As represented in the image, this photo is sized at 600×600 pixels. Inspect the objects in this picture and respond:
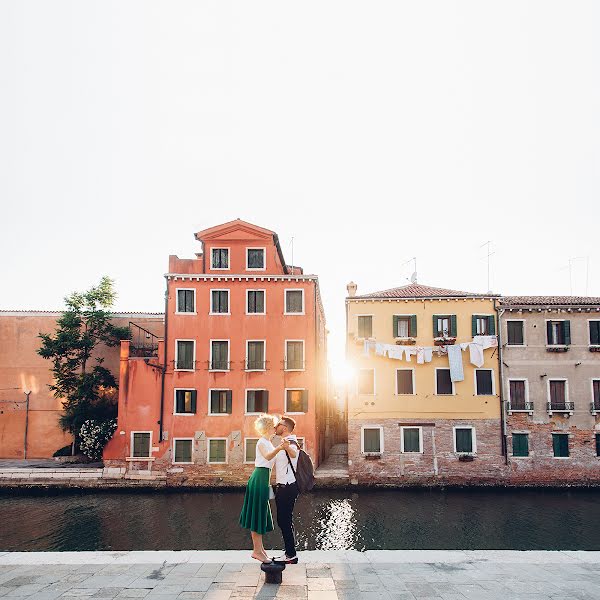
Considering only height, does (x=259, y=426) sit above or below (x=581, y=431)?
above

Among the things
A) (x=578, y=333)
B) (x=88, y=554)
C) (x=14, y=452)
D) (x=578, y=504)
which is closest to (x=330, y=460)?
(x=578, y=504)

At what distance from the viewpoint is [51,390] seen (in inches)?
1216

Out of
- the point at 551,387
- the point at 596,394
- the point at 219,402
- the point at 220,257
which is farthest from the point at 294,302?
the point at 596,394

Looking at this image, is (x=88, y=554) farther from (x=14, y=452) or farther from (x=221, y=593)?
(x=14, y=452)

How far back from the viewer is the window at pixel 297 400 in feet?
89.4

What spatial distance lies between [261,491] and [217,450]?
20.7m

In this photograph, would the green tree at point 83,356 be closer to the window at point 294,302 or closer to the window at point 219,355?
the window at point 219,355

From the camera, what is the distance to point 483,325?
27.8 meters

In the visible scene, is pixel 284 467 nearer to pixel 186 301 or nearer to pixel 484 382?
pixel 186 301

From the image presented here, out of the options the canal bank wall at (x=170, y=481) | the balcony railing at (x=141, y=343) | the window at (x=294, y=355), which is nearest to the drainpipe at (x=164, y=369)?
the canal bank wall at (x=170, y=481)

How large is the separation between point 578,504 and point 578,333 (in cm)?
895

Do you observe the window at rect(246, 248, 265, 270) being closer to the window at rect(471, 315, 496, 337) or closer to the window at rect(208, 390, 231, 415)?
the window at rect(208, 390, 231, 415)

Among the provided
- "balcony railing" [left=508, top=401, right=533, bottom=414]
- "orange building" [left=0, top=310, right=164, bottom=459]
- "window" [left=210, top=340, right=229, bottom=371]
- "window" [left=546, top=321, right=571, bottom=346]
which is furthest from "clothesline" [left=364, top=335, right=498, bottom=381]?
Result: "orange building" [left=0, top=310, right=164, bottom=459]

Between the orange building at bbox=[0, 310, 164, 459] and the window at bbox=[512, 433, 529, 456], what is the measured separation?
21.4m
